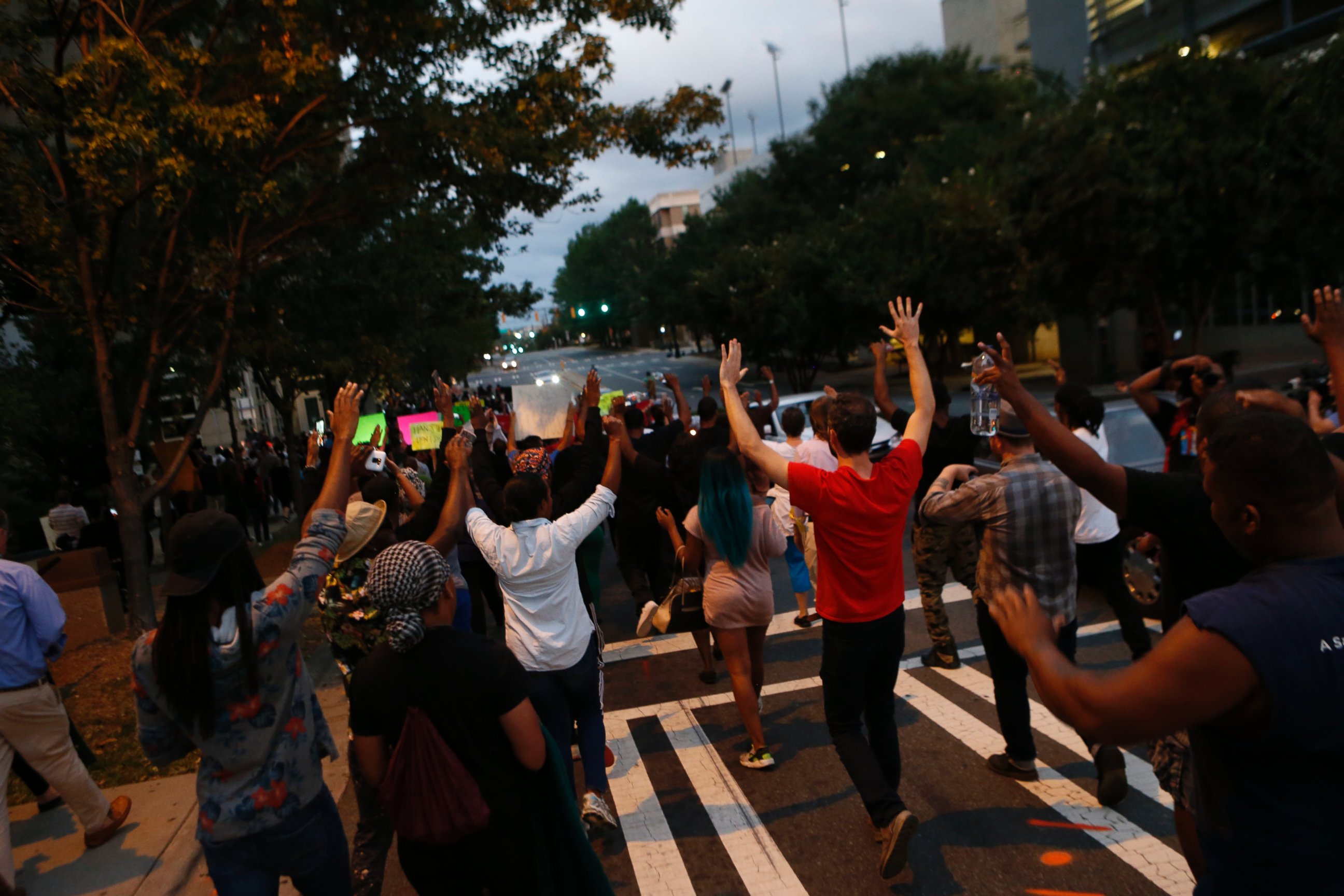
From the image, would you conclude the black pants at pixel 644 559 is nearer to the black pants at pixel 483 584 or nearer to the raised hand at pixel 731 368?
the black pants at pixel 483 584

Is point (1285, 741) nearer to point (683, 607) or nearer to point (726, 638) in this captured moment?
point (726, 638)

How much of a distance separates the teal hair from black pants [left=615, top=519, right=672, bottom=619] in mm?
2762

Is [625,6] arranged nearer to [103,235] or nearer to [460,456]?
[103,235]

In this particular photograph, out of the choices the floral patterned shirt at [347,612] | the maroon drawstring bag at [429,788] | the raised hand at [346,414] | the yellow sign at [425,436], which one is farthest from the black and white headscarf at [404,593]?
the yellow sign at [425,436]

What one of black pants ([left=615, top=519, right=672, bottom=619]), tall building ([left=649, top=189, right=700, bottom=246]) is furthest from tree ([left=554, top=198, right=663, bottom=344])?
black pants ([left=615, top=519, right=672, bottom=619])

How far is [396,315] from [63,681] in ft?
33.2

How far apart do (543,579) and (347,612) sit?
0.87 metres

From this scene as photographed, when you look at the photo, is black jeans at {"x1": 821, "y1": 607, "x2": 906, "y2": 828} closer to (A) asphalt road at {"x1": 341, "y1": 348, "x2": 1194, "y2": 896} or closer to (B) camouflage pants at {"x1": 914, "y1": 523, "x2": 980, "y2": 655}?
(A) asphalt road at {"x1": 341, "y1": 348, "x2": 1194, "y2": 896}

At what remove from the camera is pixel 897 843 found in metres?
3.81

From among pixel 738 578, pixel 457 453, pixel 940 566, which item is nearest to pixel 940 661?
pixel 940 566

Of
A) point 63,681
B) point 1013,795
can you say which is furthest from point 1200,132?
point 63,681

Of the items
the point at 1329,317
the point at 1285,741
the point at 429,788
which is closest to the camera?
the point at 1285,741

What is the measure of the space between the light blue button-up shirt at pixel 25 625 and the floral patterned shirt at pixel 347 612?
5.16 feet

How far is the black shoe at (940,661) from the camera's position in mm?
6652
